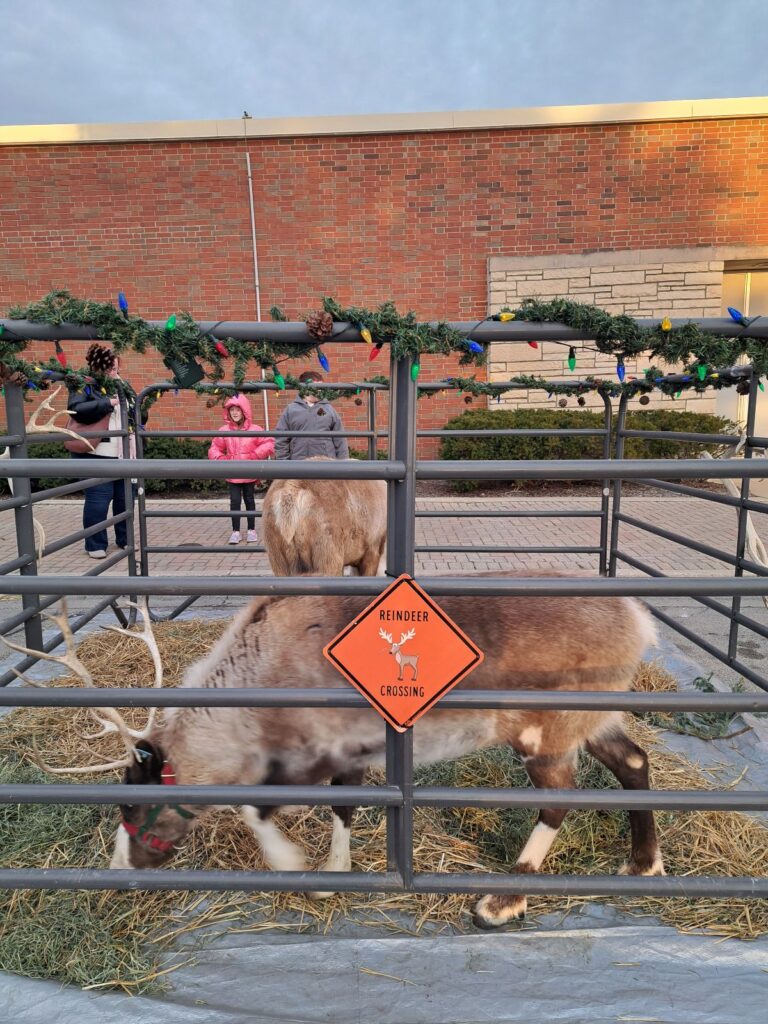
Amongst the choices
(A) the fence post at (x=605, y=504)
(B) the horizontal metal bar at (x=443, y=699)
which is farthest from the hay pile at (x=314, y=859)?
(A) the fence post at (x=605, y=504)

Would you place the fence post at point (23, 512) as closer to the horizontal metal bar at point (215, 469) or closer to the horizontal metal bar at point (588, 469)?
the horizontal metal bar at point (215, 469)

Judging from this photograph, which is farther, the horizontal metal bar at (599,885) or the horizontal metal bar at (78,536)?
the horizontal metal bar at (78,536)

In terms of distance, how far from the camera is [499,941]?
2.29 meters

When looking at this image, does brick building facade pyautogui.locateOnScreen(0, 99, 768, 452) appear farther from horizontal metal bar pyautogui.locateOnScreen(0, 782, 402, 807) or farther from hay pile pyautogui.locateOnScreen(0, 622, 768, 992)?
horizontal metal bar pyautogui.locateOnScreen(0, 782, 402, 807)

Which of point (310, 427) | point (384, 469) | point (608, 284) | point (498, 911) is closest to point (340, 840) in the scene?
point (498, 911)

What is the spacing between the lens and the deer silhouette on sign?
2.13 metres

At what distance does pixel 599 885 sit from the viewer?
216 cm

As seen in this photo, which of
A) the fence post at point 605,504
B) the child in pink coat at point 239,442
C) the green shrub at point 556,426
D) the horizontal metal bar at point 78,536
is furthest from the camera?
the green shrub at point 556,426

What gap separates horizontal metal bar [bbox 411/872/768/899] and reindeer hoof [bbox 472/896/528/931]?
0.89 ft

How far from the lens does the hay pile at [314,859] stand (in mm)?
2297

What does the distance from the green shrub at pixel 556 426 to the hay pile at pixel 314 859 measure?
26.9 feet

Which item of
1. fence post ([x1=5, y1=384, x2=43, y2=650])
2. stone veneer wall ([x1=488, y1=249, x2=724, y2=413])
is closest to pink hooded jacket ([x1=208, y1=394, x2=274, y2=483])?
fence post ([x1=5, y1=384, x2=43, y2=650])

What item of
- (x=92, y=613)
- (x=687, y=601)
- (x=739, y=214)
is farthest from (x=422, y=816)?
(x=739, y=214)

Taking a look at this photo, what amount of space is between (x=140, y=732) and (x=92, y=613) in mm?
2325
